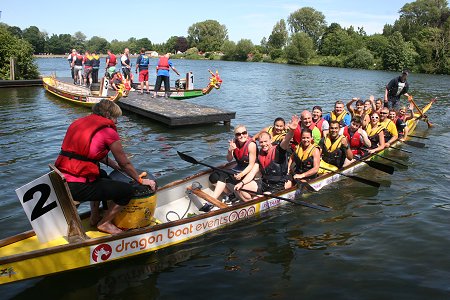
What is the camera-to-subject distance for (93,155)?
4883 mm

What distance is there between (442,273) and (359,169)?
15.4ft

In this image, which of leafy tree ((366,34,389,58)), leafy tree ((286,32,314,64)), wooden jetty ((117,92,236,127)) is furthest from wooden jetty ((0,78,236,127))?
leafy tree ((286,32,314,64))

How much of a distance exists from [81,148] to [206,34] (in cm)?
11001

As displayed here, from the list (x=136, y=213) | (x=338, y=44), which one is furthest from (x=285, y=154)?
(x=338, y=44)

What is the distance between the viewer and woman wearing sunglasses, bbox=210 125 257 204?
718 cm

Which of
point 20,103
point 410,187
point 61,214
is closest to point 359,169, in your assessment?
point 410,187

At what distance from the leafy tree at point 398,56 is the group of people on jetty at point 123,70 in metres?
47.0

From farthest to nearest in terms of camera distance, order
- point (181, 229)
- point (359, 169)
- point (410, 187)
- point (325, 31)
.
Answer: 1. point (325, 31)
2. point (359, 169)
3. point (410, 187)
4. point (181, 229)

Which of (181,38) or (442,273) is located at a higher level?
(181,38)

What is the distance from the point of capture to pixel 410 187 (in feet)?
31.4

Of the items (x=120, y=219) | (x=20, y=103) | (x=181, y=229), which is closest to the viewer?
(x=120, y=219)

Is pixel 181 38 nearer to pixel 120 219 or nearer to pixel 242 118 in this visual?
pixel 242 118

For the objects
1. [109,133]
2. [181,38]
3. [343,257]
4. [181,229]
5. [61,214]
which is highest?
[181,38]

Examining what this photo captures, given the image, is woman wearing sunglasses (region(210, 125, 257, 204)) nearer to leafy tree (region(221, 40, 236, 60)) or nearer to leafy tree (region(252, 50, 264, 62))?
leafy tree (region(252, 50, 264, 62))
